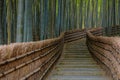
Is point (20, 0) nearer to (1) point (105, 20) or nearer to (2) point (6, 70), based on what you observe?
(2) point (6, 70)

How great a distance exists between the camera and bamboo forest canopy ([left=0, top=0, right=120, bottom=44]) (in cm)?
731

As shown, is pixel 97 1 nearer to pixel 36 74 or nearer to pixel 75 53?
pixel 75 53

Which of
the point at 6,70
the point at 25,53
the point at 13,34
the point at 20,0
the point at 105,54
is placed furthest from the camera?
the point at 13,34

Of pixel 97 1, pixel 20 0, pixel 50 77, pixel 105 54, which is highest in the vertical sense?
pixel 97 1

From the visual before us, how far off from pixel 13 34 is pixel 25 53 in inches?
343

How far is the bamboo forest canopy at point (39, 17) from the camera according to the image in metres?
7.31

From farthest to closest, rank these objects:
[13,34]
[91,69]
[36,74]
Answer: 1. [13,34]
2. [91,69]
3. [36,74]

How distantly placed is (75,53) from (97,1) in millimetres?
16744

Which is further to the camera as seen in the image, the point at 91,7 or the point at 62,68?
the point at 91,7

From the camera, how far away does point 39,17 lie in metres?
13.3

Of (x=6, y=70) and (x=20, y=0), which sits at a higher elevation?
(x=20, y=0)

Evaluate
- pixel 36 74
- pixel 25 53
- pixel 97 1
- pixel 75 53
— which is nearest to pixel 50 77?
pixel 36 74

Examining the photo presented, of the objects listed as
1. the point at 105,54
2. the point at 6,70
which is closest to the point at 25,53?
the point at 6,70

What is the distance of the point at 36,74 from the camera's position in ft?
17.7
